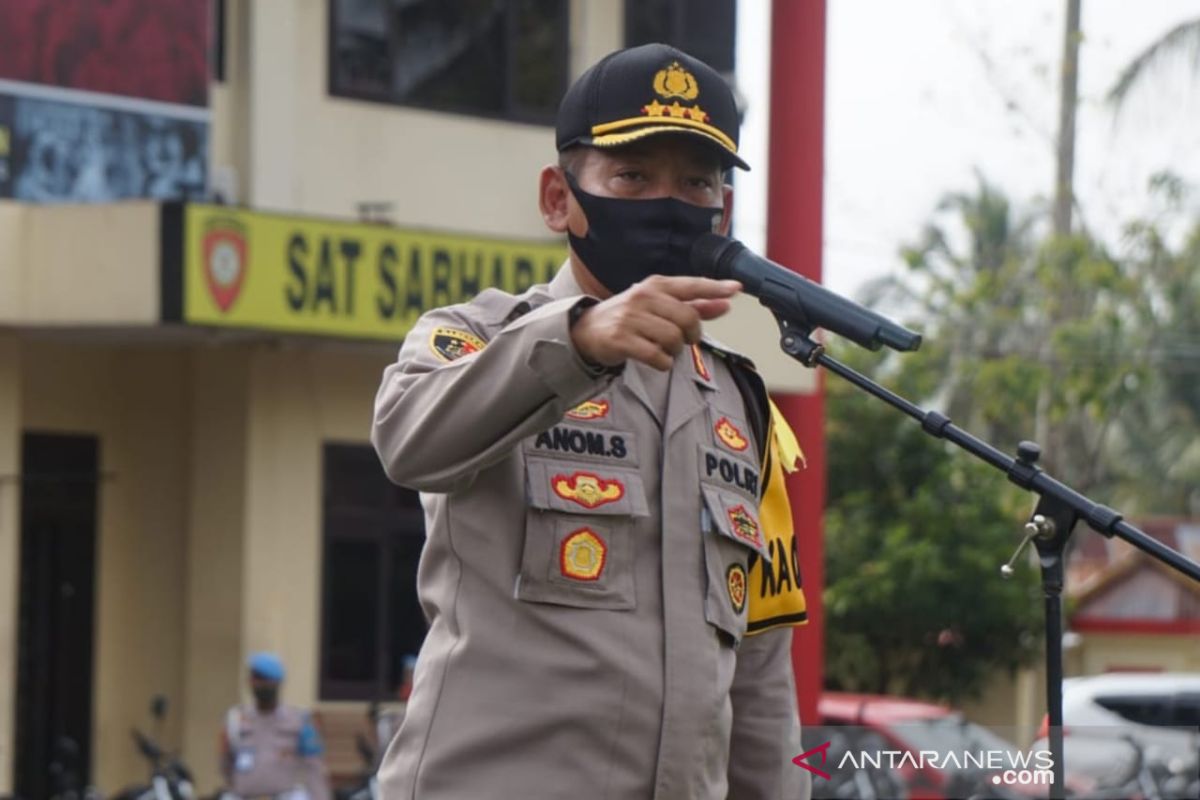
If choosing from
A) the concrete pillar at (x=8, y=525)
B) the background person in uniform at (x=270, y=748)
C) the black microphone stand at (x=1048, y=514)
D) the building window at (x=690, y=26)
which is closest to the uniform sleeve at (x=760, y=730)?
the black microphone stand at (x=1048, y=514)

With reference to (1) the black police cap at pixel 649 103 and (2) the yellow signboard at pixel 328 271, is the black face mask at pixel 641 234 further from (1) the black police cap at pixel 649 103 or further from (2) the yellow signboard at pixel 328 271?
(2) the yellow signboard at pixel 328 271

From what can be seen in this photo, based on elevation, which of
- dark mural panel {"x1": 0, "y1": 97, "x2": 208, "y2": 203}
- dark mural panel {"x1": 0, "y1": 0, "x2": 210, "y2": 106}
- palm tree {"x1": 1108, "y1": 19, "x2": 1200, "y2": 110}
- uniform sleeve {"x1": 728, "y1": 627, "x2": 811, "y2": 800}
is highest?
palm tree {"x1": 1108, "y1": 19, "x2": 1200, "y2": 110}

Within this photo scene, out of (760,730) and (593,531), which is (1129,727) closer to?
(760,730)

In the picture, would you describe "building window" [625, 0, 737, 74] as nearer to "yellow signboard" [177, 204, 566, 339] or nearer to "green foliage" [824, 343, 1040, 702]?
"yellow signboard" [177, 204, 566, 339]

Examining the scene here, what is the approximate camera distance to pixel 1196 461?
3791cm

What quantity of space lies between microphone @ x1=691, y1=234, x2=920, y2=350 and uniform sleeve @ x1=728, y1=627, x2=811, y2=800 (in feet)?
1.95

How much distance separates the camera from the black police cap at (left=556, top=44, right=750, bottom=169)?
10.5 ft

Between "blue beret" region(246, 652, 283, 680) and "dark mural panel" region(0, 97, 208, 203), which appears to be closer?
"blue beret" region(246, 652, 283, 680)

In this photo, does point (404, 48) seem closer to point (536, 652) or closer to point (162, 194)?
point (162, 194)

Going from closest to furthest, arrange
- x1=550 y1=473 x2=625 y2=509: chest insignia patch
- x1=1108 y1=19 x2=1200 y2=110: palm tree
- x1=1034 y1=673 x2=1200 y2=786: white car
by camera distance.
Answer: x1=550 y1=473 x2=625 y2=509: chest insignia patch → x1=1034 y1=673 x2=1200 y2=786: white car → x1=1108 y1=19 x2=1200 y2=110: palm tree

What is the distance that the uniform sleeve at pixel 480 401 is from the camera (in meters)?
2.85

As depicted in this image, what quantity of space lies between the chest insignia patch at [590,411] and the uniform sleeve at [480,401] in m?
0.19

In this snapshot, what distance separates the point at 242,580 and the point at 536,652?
12.6 meters

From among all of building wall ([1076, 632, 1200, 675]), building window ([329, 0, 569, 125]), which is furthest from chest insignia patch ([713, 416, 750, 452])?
building wall ([1076, 632, 1200, 675])
